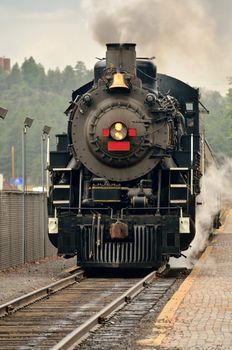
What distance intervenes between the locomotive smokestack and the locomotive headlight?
124 centimetres

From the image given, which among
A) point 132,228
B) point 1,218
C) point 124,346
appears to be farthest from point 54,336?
point 1,218

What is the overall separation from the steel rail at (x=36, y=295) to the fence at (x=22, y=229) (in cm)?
329

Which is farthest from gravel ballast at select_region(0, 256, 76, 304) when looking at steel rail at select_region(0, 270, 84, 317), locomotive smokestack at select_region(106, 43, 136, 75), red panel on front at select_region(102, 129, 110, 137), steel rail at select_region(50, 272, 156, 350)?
locomotive smokestack at select_region(106, 43, 136, 75)

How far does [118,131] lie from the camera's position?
18344 mm

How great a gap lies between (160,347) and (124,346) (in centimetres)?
49

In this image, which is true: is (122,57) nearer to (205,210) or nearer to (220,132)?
(205,210)

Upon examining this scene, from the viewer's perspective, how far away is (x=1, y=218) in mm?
21188

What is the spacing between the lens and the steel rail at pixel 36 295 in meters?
12.9

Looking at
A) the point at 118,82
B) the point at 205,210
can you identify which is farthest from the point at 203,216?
the point at 118,82

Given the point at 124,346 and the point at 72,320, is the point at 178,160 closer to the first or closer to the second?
the point at 72,320

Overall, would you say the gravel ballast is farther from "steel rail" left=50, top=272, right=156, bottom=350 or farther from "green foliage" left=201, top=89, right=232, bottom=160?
"green foliage" left=201, top=89, right=232, bottom=160

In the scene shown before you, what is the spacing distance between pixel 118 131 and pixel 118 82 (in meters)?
1.01

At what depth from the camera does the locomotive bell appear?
18.3 m

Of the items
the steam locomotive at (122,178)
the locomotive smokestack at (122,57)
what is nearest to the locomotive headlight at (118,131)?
the steam locomotive at (122,178)
